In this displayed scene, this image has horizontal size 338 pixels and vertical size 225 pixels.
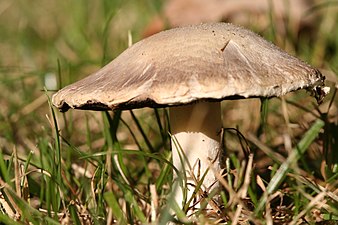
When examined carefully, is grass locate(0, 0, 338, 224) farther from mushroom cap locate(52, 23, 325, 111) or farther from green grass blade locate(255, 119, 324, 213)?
mushroom cap locate(52, 23, 325, 111)

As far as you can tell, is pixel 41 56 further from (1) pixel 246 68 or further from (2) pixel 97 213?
(1) pixel 246 68

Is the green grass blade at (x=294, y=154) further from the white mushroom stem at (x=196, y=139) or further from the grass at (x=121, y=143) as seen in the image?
the white mushroom stem at (x=196, y=139)

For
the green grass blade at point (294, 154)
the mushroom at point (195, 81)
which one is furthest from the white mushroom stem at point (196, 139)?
the green grass blade at point (294, 154)

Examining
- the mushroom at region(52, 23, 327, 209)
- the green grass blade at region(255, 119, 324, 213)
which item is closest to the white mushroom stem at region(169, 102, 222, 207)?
the mushroom at region(52, 23, 327, 209)

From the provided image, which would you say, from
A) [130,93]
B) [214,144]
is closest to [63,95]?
[130,93]

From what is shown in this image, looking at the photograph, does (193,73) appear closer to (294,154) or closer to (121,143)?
(294,154)

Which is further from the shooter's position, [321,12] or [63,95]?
[321,12]
